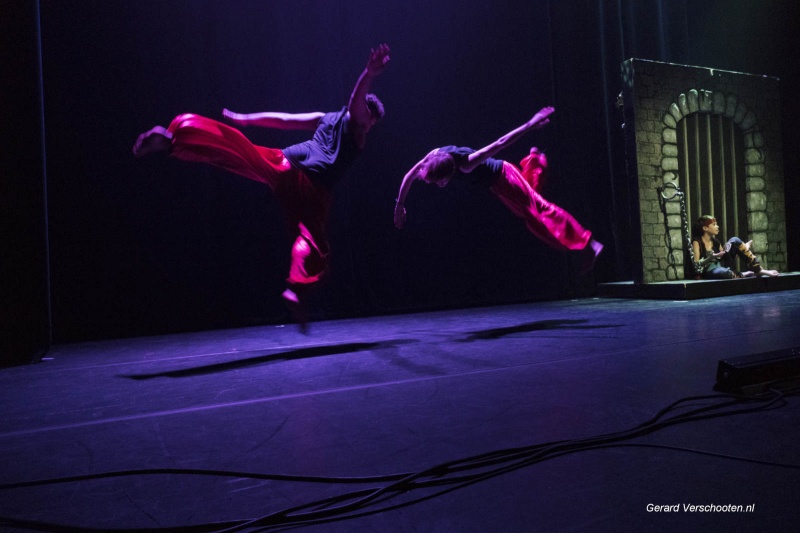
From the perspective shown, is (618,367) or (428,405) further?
(618,367)

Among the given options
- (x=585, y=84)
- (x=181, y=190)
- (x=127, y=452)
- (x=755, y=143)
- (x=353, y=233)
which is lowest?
(x=127, y=452)

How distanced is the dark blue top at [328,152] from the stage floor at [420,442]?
101cm

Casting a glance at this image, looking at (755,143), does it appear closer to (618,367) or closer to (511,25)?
(511,25)

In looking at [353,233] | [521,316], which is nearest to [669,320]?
[521,316]

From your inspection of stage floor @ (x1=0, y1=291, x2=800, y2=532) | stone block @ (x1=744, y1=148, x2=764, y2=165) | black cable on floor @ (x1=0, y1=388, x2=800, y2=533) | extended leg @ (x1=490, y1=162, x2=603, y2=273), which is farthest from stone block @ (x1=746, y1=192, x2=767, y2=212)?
black cable on floor @ (x1=0, y1=388, x2=800, y2=533)

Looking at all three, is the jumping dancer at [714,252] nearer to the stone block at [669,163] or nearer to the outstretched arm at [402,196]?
the stone block at [669,163]

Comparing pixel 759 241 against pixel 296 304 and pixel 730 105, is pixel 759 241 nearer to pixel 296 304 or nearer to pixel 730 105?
pixel 730 105

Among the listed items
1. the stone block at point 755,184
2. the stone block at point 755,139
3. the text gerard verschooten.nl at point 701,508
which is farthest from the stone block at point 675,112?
the text gerard verschooten.nl at point 701,508

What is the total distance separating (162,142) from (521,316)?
3.00 m

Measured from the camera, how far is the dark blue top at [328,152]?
124 inches

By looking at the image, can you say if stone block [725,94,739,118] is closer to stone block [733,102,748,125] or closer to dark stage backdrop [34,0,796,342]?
stone block [733,102,748,125]

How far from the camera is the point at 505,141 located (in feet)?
10.9

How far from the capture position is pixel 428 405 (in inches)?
69.5

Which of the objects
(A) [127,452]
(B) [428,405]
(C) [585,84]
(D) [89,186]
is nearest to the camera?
(A) [127,452]
